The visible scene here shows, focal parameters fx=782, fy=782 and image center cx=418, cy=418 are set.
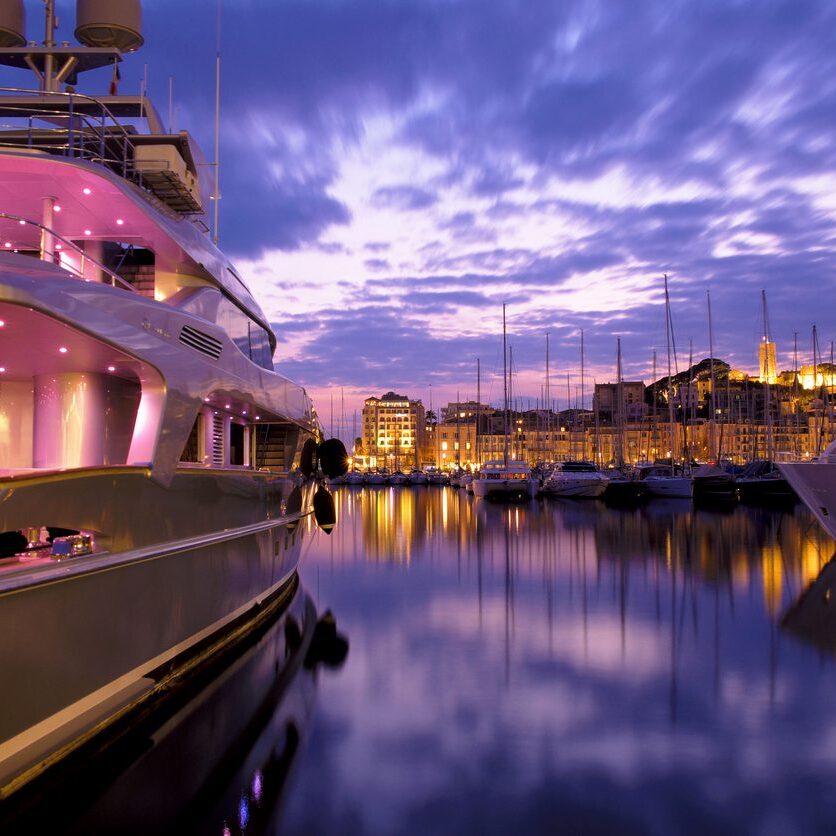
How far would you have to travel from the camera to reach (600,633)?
1166 centimetres

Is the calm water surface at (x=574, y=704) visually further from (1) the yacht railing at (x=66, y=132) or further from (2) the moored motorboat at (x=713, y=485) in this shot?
(2) the moored motorboat at (x=713, y=485)

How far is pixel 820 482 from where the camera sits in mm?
18969

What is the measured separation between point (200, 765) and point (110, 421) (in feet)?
12.5

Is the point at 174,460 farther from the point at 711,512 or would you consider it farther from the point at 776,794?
the point at 711,512

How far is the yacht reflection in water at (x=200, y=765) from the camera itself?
216 inches

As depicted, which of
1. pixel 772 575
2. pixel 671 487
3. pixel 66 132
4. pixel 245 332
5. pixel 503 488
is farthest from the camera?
pixel 503 488

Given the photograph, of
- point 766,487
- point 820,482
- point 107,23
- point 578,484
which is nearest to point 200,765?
point 107,23

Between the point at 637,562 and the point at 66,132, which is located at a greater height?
the point at 66,132

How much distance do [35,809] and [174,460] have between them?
11.2 feet

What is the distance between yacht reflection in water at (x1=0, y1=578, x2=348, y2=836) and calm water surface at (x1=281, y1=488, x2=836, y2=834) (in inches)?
11.1

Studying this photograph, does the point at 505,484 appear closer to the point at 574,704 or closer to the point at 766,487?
the point at 766,487

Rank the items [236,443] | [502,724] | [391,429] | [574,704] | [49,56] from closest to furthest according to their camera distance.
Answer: [502,724] → [574,704] → [49,56] → [236,443] → [391,429]

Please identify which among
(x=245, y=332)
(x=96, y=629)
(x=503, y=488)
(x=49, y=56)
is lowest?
(x=503, y=488)

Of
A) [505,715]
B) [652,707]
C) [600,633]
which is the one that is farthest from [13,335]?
[600,633]
